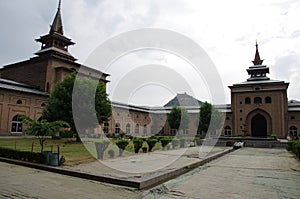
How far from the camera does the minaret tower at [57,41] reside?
42281 millimetres

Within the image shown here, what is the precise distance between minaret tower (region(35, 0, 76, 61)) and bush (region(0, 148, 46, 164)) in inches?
1279

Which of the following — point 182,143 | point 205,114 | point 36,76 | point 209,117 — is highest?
point 36,76

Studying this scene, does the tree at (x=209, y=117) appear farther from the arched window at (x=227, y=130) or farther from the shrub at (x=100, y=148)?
the shrub at (x=100, y=148)

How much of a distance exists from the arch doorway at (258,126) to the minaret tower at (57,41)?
37.4 meters

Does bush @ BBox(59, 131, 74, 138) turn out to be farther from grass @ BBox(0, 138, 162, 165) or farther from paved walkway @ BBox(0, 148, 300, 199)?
paved walkway @ BBox(0, 148, 300, 199)

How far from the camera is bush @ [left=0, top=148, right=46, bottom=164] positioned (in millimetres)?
10382

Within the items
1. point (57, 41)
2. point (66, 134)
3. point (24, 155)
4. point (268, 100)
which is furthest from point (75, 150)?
point (268, 100)

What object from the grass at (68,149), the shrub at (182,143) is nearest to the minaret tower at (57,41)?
the grass at (68,149)

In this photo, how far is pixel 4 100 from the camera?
97.2ft

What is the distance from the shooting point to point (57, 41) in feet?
145

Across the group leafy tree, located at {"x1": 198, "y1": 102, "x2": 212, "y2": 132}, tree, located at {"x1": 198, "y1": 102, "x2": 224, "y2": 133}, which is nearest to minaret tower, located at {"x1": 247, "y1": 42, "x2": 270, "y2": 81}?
tree, located at {"x1": 198, "y1": 102, "x2": 224, "y2": 133}

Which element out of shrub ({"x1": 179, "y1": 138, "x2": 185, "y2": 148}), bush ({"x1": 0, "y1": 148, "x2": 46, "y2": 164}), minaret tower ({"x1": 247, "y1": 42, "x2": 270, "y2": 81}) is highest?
minaret tower ({"x1": 247, "y1": 42, "x2": 270, "y2": 81})

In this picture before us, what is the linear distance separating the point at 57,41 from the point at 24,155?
124ft

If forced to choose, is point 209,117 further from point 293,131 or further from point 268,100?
point 293,131
